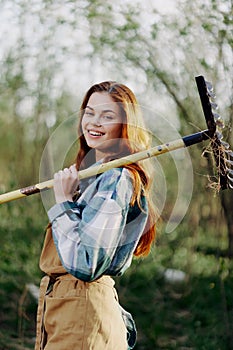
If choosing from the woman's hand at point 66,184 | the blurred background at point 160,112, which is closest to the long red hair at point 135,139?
the woman's hand at point 66,184

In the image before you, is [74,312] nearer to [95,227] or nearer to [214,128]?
[95,227]

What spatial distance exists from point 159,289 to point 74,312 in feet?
7.49

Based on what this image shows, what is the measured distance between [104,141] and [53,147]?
671 mm

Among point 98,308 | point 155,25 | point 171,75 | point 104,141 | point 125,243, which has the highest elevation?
point 155,25

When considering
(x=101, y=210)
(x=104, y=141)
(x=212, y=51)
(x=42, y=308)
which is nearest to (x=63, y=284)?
(x=42, y=308)

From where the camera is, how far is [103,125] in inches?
78.1

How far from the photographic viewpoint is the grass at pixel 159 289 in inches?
154

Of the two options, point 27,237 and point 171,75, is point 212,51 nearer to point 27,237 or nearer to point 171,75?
point 171,75

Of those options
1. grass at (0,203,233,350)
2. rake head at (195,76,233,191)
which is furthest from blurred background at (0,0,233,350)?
rake head at (195,76,233,191)

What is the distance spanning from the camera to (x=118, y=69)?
3975mm

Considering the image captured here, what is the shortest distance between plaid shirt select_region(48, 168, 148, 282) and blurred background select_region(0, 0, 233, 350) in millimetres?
1832

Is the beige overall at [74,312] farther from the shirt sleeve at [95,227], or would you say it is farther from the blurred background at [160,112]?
the blurred background at [160,112]

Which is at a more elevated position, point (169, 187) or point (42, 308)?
point (169, 187)

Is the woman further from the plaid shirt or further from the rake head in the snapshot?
the rake head
